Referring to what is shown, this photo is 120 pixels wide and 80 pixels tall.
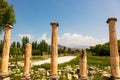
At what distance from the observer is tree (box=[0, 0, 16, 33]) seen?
1086 inches

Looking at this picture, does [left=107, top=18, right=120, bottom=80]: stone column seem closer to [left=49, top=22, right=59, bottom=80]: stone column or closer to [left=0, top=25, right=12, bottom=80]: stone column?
[left=49, top=22, right=59, bottom=80]: stone column

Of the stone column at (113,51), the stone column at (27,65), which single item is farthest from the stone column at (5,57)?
the stone column at (113,51)

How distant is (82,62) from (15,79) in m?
9.63

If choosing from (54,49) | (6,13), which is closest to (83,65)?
(54,49)

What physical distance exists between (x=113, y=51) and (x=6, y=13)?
2167 cm

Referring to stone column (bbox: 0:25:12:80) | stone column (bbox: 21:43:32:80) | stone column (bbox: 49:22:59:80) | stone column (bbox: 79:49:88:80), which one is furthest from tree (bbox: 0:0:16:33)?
stone column (bbox: 79:49:88:80)

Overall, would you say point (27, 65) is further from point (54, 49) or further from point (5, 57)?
point (54, 49)

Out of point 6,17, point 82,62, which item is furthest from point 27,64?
point 6,17

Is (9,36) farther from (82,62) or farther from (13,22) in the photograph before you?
(13,22)

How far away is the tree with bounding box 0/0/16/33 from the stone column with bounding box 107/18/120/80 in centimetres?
2008

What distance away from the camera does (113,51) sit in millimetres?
12430

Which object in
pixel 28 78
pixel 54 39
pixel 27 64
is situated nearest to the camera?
pixel 54 39

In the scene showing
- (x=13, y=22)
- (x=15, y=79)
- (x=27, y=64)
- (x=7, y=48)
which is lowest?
(x=15, y=79)

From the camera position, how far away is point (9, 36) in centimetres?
1461
